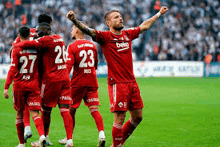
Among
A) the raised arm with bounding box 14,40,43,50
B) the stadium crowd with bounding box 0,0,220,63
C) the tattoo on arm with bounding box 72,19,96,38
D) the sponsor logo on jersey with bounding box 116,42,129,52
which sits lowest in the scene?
the sponsor logo on jersey with bounding box 116,42,129,52

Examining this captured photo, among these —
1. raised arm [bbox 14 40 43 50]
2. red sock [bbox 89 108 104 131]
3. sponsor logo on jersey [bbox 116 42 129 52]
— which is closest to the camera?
sponsor logo on jersey [bbox 116 42 129 52]

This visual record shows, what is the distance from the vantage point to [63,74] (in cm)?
663

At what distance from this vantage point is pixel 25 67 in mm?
6285

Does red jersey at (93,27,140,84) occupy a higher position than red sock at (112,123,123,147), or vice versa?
red jersey at (93,27,140,84)

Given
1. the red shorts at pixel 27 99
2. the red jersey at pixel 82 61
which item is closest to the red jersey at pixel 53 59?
the red shorts at pixel 27 99

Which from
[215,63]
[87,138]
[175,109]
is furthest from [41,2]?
[87,138]

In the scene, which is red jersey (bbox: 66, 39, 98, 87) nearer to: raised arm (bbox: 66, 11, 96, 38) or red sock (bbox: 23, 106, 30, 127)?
red sock (bbox: 23, 106, 30, 127)

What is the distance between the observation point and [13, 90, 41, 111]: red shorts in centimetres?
629

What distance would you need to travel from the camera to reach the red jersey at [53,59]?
6.39 metres

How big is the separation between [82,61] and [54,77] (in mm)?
790

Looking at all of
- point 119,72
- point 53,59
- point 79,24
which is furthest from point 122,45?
point 53,59

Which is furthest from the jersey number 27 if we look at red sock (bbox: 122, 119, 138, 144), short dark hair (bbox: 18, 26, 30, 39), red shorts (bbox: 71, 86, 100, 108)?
red sock (bbox: 122, 119, 138, 144)

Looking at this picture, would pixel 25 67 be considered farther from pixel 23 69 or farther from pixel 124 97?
pixel 124 97

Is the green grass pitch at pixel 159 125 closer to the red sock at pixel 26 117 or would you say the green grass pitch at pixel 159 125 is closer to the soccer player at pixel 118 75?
the red sock at pixel 26 117
